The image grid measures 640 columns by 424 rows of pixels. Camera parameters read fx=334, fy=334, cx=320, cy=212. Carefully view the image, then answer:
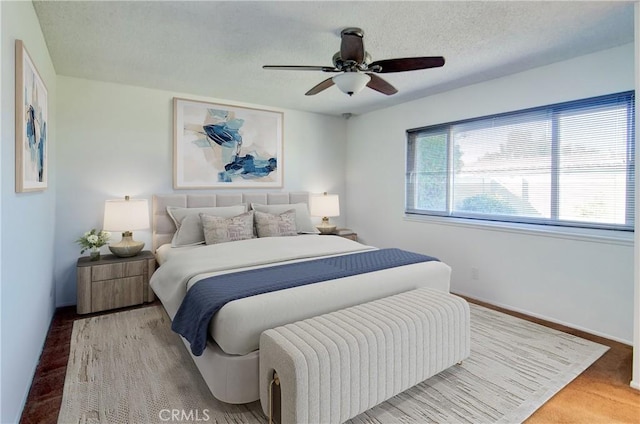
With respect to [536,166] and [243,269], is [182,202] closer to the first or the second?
[243,269]

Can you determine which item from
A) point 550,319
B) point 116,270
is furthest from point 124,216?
point 550,319

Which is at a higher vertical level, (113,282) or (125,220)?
(125,220)

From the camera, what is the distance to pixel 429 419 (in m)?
1.85

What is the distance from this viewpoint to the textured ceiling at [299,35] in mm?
2172

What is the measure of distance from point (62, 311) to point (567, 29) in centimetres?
509

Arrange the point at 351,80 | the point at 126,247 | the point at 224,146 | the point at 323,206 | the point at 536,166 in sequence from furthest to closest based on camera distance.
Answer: the point at 323,206
the point at 224,146
the point at 126,247
the point at 536,166
the point at 351,80

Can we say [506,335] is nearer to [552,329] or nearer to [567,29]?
[552,329]

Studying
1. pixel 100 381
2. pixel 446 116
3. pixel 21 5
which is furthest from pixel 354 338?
pixel 446 116

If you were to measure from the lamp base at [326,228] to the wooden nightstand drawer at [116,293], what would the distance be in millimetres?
2386

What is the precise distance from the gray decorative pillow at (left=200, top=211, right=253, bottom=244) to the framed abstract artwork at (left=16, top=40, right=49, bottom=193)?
143 cm

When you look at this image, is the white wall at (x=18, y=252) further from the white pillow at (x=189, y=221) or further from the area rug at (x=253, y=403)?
the white pillow at (x=189, y=221)

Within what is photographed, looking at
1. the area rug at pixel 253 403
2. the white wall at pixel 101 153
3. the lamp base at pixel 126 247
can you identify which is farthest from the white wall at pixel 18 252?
the white wall at pixel 101 153

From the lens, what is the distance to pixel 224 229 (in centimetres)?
361

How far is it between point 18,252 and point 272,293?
1.41 metres
